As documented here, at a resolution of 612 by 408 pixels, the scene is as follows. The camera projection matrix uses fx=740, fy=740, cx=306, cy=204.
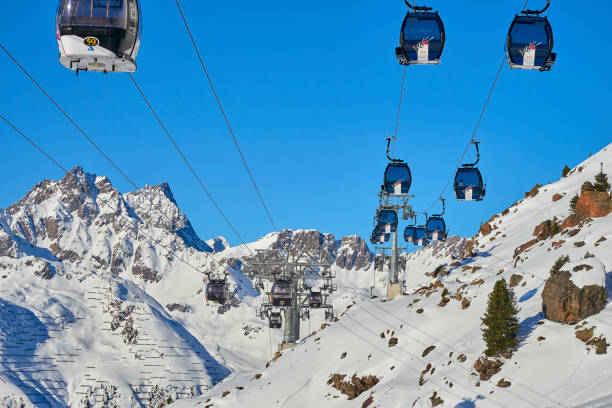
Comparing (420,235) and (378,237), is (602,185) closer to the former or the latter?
(420,235)

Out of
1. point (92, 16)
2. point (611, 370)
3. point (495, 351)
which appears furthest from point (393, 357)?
point (92, 16)

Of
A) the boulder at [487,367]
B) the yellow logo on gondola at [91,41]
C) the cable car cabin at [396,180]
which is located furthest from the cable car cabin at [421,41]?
the cable car cabin at [396,180]

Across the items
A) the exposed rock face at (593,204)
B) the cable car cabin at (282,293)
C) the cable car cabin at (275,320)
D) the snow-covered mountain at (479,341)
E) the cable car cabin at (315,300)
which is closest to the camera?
the snow-covered mountain at (479,341)

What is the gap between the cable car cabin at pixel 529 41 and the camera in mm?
17172

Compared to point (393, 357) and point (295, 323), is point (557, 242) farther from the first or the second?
point (295, 323)

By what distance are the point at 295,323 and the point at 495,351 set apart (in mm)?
36488

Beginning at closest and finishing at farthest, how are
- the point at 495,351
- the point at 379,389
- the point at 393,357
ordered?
the point at 495,351 → the point at 379,389 → the point at 393,357

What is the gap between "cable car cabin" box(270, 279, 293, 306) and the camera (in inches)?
1753

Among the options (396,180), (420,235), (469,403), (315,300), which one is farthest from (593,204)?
(315,300)

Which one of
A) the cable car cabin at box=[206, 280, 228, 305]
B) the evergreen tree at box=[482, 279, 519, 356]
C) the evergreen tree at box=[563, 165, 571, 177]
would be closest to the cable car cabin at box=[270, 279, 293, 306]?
the cable car cabin at box=[206, 280, 228, 305]

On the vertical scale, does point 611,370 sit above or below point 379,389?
below

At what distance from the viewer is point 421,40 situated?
17.6 m

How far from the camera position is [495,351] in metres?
26.8

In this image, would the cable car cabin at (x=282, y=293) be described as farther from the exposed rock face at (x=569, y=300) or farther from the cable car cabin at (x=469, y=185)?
the exposed rock face at (x=569, y=300)
